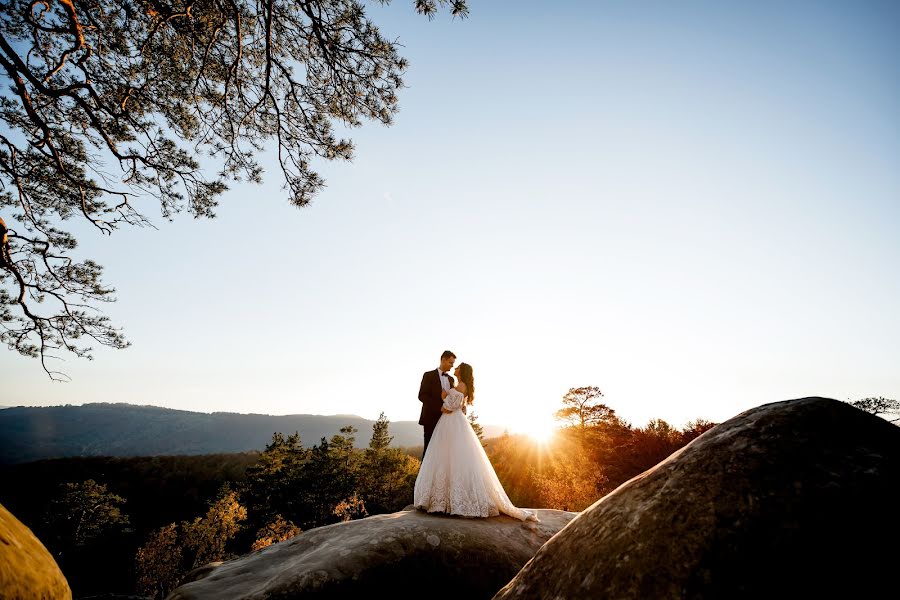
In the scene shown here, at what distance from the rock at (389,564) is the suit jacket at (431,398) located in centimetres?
198

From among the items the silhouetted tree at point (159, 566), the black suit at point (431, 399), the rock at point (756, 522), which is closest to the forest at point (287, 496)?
the silhouetted tree at point (159, 566)

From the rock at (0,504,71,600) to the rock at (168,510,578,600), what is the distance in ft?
6.21

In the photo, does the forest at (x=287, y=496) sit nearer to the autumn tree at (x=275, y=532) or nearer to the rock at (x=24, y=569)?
the autumn tree at (x=275, y=532)

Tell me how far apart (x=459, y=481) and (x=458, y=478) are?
48mm

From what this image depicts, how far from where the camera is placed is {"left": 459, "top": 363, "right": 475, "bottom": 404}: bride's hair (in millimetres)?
7070

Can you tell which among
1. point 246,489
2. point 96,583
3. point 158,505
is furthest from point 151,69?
point 158,505

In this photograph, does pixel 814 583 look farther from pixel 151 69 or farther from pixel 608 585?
pixel 151 69

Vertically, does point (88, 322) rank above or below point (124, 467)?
above

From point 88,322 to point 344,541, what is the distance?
26.3 feet

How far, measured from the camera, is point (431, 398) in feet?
24.3

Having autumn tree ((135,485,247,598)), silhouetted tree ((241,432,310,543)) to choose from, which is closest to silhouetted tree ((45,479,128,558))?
autumn tree ((135,485,247,598))

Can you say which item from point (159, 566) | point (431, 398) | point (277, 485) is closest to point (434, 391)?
point (431, 398)

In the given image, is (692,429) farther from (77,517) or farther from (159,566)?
(77,517)

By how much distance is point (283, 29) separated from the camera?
21.8 ft
